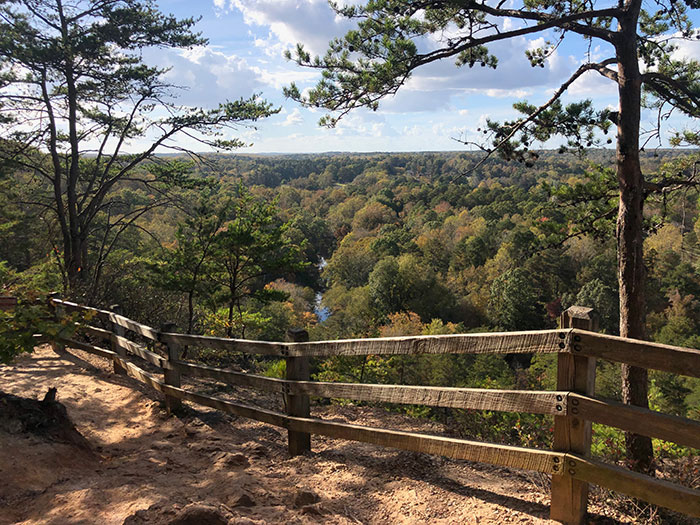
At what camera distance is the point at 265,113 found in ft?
45.1

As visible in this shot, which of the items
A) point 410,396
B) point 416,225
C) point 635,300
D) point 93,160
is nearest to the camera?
point 410,396

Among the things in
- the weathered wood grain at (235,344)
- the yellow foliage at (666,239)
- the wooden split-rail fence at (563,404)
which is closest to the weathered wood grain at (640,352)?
the wooden split-rail fence at (563,404)

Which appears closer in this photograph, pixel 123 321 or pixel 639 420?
pixel 639 420

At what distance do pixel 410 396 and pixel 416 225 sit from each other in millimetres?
78232

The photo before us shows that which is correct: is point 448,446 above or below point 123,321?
below

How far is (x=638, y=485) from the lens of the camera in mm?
2348

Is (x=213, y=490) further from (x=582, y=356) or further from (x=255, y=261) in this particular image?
(x=255, y=261)

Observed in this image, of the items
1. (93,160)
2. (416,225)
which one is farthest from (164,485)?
(416,225)

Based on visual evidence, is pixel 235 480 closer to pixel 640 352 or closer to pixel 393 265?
pixel 640 352

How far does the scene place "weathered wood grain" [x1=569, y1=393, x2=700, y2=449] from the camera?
2160 mm

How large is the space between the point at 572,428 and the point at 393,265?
144 feet

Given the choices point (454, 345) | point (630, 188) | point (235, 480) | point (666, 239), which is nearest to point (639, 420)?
point (454, 345)

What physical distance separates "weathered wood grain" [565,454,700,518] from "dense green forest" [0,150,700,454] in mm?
1817

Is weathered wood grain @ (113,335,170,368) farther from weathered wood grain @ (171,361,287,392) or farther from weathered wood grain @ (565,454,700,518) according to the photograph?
weathered wood grain @ (565,454,700,518)
